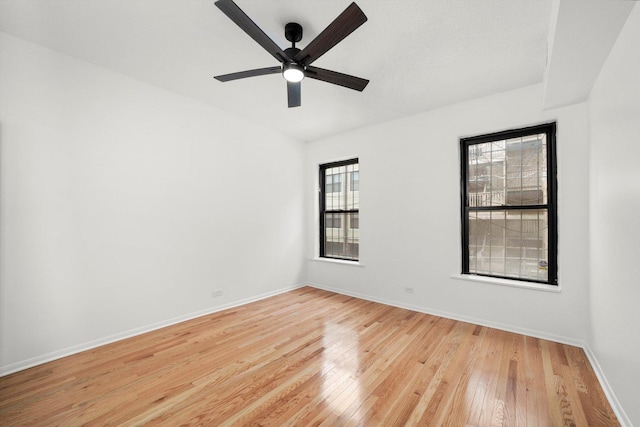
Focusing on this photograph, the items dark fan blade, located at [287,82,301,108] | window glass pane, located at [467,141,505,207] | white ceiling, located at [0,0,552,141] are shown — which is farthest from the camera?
window glass pane, located at [467,141,505,207]

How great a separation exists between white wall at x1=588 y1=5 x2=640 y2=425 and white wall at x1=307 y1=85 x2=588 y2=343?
1.37ft

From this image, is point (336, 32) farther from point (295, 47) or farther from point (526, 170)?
point (526, 170)

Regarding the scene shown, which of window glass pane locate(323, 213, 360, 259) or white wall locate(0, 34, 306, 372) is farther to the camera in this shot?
window glass pane locate(323, 213, 360, 259)

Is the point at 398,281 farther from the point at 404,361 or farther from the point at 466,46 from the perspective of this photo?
the point at 466,46

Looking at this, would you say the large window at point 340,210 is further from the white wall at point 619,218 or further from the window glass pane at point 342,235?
the white wall at point 619,218

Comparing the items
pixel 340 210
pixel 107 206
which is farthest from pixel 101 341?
pixel 340 210

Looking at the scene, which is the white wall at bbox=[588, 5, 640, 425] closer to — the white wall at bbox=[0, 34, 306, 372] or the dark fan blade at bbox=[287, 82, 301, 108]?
the dark fan blade at bbox=[287, 82, 301, 108]

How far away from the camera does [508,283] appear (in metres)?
2.94

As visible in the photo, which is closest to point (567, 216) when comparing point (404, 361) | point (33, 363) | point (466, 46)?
point (466, 46)

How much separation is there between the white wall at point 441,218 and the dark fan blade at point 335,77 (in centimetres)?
166

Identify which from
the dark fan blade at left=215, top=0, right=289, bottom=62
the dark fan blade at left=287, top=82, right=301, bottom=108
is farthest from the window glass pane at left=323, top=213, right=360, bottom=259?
the dark fan blade at left=215, top=0, right=289, bottom=62

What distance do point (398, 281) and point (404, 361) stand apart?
156 cm

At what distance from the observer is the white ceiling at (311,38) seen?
1.88 metres

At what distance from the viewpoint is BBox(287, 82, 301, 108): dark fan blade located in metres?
2.38
